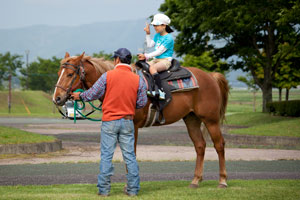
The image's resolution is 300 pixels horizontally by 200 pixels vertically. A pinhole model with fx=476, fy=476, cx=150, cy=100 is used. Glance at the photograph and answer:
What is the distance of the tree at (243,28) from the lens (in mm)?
23422

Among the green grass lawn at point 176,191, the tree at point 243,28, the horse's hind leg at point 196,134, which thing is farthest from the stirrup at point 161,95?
the tree at point 243,28

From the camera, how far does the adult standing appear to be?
6879 mm

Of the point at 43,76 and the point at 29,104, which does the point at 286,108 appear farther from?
the point at 43,76

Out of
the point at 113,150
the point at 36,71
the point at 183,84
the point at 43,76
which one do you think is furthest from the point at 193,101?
the point at 36,71

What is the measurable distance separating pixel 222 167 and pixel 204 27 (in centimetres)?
1871

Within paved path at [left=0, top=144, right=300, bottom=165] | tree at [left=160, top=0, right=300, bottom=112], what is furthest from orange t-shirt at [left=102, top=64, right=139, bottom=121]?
tree at [left=160, top=0, right=300, bottom=112]

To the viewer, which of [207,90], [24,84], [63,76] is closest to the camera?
[63,76]

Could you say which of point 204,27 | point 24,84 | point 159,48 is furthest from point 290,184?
point 24,84

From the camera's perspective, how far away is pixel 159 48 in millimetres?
8164

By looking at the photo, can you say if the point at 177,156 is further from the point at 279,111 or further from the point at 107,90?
the point at 279,111

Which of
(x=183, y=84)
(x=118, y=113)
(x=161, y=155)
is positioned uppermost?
(x=183, y=84)

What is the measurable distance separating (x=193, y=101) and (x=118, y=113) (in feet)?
6.70

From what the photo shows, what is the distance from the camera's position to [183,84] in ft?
27.3

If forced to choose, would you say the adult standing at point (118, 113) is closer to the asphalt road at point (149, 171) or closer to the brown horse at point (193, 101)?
the brown horse at point (193, 101)
